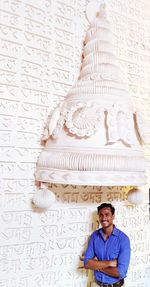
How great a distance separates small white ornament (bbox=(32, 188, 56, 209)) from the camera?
5.45 ft

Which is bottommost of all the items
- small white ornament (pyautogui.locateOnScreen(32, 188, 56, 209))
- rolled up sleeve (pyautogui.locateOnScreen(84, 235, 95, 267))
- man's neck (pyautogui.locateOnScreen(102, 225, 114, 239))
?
rolled up sleeve (pyautogui.locateOnScreen(84, 235, 95, 267))

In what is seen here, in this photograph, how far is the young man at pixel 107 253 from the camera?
1.64 metres

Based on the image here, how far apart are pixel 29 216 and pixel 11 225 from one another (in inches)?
4.8

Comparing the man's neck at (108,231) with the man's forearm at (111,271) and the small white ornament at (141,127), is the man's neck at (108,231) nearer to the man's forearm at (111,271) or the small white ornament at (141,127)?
the man's forearm at (111,271)

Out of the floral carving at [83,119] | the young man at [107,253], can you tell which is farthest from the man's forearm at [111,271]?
the floral carving at [83,119]

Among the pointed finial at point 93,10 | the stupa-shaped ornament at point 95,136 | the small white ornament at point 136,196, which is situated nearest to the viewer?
the stupa-shaped ornament at point 95,136

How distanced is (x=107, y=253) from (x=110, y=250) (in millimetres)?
27

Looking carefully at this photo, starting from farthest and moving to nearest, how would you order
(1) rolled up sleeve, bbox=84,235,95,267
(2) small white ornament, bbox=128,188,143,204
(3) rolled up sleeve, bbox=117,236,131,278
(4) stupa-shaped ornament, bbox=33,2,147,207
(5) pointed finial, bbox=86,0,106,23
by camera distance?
(5) pointed finial, bbox=86,0,106,23
(2) small white ornament, bbox=128,188,143,204
(1) rolled up sleeve, bbox=84,235,95,267
(3) rolled up sleeve, bbox=117,236,131,278
(4) stupa-shaped ornament, bbox=33,2,147,207

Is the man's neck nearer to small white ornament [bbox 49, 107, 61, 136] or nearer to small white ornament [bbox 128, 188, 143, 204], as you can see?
small white ornament [bbox 128, 188, 143, 204]

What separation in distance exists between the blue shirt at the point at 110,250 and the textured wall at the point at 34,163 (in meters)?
0.19

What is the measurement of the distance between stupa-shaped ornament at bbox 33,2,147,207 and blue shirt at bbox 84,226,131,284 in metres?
0.35

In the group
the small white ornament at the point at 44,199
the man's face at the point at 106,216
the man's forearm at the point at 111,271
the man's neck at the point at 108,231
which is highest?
the small white ornament at the point at 44,199

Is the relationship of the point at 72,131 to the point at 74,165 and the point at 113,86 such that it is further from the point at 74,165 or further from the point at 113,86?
the point at 113,86

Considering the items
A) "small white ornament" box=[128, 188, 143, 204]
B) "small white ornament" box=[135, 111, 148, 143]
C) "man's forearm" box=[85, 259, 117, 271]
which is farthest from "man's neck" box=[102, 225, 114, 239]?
"small white ornament" box=[135, 111, 148, 143]
